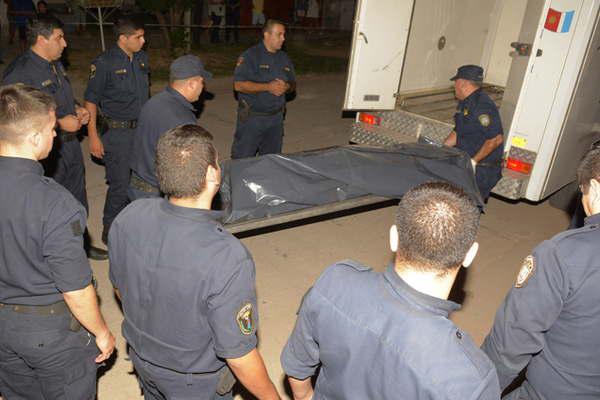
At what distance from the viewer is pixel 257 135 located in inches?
228

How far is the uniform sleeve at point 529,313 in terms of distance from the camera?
1996 mm

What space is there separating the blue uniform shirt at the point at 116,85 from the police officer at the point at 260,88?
1320mm

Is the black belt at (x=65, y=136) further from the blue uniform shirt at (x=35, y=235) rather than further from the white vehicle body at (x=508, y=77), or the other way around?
the white vehicle body at (x=508, y=77)

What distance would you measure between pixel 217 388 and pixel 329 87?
11439 millimetres

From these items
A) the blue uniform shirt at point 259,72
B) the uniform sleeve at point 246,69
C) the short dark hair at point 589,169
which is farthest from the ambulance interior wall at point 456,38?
the short dark hair at point 589,169

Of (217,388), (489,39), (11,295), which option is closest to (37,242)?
(11,295)

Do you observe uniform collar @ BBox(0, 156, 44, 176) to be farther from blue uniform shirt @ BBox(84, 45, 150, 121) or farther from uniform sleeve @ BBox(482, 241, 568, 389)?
blue uniform shirt @ BBox(84, 45, 150, 121)

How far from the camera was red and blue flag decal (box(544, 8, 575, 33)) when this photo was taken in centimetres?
446

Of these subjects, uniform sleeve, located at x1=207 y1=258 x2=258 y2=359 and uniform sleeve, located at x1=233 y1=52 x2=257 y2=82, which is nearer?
uniform sleeve, located at x1=207 y1=258 x2=258 y2=359

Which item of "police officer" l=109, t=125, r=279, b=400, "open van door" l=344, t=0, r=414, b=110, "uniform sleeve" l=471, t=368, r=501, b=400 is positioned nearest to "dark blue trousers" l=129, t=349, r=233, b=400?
"police officer" l=109, t=125, r=279, b=400

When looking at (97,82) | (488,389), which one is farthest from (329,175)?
(488,389)

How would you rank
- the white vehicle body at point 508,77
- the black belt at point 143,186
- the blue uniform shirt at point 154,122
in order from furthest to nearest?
the white vehicle body at point 508,77 → the black belt at point 143,186 → the blue uniform shirt at point 154,122

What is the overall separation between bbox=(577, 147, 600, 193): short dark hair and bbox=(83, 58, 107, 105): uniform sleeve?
4.02m

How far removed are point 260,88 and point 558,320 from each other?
14.1 ft
